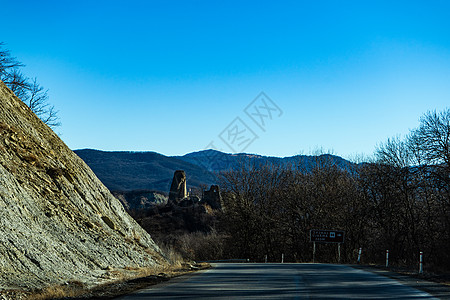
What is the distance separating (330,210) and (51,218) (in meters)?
39.0

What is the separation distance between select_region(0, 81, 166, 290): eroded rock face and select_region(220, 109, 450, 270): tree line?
25.7 m

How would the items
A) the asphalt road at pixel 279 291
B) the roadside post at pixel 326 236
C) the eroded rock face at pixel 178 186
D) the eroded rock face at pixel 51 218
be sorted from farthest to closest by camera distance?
the eroded rock face at pixel 178 186 → the roadside post at pixel 326 236 → the eroded rock face at pixel 51 218 → the asphalt road at pixel 279 291

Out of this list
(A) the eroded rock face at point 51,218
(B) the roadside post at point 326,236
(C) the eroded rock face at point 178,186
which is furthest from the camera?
(C) the eroded rock face at point 178,186

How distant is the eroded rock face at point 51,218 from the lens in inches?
510

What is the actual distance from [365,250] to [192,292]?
4233 cm

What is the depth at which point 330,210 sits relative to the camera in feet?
169

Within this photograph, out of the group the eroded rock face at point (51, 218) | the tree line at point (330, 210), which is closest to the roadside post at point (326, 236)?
the tree line at point (330, 210)

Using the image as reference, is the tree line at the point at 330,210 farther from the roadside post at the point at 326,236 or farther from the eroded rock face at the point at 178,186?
the eroded rock face at the point at 178,186

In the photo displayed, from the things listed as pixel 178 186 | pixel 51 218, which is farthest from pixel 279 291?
pixel 178 186

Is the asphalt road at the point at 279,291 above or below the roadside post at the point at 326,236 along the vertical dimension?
below


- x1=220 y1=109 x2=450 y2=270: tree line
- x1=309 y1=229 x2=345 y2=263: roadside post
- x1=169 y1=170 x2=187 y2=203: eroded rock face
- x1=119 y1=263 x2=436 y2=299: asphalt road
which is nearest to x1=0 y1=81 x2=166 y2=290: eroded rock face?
x1=119 y1=263 x2=436 y2=299: asphalt road

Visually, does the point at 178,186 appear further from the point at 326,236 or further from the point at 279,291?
the point at 279,291

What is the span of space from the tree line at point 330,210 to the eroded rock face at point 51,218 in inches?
1012

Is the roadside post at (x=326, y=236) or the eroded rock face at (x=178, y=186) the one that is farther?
the eroded rock face at (x=178, y=186)
